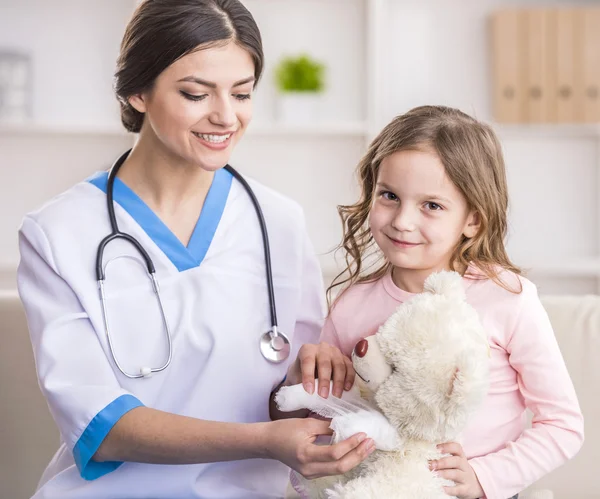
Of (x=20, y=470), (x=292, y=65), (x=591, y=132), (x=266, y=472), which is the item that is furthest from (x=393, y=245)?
(x=591, y=132)

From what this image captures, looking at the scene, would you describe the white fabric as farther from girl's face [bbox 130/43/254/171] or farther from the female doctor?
girl's face [bbox 130/43/254/171]

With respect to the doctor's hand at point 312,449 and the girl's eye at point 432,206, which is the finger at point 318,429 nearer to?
the doctor's hand at point 312,449

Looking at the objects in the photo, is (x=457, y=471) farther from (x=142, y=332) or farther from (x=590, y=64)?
(x=590, y=64)

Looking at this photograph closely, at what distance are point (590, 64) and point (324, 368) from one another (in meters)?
2.25

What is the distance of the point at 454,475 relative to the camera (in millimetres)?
1146

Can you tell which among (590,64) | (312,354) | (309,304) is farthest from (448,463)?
(590,64)

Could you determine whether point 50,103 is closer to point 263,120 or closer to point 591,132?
point 263,120

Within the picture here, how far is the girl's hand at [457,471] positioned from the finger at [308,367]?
0.20 meters

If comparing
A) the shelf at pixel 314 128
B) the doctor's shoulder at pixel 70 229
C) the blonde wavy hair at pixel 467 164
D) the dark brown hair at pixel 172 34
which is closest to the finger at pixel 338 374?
the blonde wavy hair at pixel 467 164

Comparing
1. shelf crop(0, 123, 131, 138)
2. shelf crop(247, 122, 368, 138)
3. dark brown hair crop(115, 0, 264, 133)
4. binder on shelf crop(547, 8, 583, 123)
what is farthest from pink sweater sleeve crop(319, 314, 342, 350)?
binder on shelf crop(547, 8, 583, 123)

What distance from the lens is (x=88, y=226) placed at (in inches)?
56.6

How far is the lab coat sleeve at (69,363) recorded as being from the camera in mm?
1302

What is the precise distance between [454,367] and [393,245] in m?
0.32

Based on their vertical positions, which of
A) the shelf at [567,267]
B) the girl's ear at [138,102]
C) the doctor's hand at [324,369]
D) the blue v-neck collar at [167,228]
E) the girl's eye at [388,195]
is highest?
the girl's ear at [138,102]
